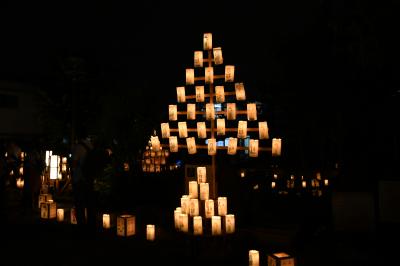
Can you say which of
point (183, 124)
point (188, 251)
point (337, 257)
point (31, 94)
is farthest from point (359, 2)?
point (31, 94)

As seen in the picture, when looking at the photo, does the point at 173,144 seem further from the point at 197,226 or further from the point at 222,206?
the point at 197,226

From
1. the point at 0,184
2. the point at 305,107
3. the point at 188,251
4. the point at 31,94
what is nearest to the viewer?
the point at 188,251

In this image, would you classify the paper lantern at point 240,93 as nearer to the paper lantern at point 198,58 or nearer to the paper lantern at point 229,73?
the paper lantern at point 229,73

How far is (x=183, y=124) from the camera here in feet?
26.5

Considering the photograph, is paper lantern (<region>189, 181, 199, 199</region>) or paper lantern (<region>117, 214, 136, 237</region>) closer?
paper lantern (<region>189, 181, 199, 199</region>)

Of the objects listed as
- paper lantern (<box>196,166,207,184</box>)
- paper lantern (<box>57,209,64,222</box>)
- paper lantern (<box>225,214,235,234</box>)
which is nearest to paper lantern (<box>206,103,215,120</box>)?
paper lantern (<box>196,166,207,184</box>)

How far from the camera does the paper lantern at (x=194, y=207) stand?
7.10 meters

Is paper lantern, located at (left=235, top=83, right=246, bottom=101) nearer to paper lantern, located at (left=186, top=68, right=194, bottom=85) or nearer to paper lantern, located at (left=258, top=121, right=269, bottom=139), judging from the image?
paper lantern, located at (left=258, top=121, right=269, bottom=139)

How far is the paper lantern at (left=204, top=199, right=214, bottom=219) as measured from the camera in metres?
7.09

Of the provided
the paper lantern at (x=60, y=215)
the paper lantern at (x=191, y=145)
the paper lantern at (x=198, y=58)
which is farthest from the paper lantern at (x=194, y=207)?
the paper lantern at (x=60, y=215)

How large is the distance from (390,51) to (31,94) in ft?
39.7

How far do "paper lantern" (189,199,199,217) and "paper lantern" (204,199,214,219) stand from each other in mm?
165

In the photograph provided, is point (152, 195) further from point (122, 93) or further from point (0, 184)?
point (0, 184)

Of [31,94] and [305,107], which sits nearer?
[305,107]
